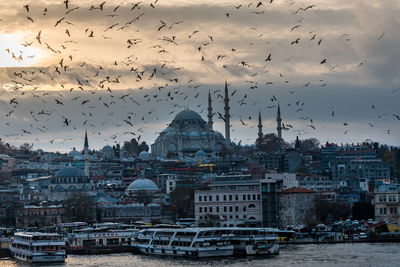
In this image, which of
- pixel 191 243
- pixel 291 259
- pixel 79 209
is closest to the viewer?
pixel 291 259

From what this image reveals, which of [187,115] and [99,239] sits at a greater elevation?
[187,115]

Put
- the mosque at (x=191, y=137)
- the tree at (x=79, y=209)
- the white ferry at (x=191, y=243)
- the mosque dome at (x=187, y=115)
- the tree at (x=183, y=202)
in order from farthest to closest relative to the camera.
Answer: the mosque dome at (x=187, y=115)
the mosque at (x=191, y=137)
the tree at (x=79, y=209)
the tree at (x=183, y=202)
the white ferry at (x=191, y=243)

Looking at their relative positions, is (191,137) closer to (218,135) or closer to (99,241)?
(218,135)

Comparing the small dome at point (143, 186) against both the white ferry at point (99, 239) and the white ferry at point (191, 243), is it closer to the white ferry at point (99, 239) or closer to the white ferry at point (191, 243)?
the white ferry at point (99, 239)

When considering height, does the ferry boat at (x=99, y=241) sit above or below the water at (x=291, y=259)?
above

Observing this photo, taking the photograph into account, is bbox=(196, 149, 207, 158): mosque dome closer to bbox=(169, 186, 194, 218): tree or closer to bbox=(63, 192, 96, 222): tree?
bbox=(63, 192, 96, 222): tree

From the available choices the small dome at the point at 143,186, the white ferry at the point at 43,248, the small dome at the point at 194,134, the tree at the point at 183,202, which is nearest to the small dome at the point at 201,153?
the small dome at the point at 194,134

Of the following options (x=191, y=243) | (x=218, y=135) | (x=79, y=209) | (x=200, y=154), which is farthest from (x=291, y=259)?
(x=218, y=135)
